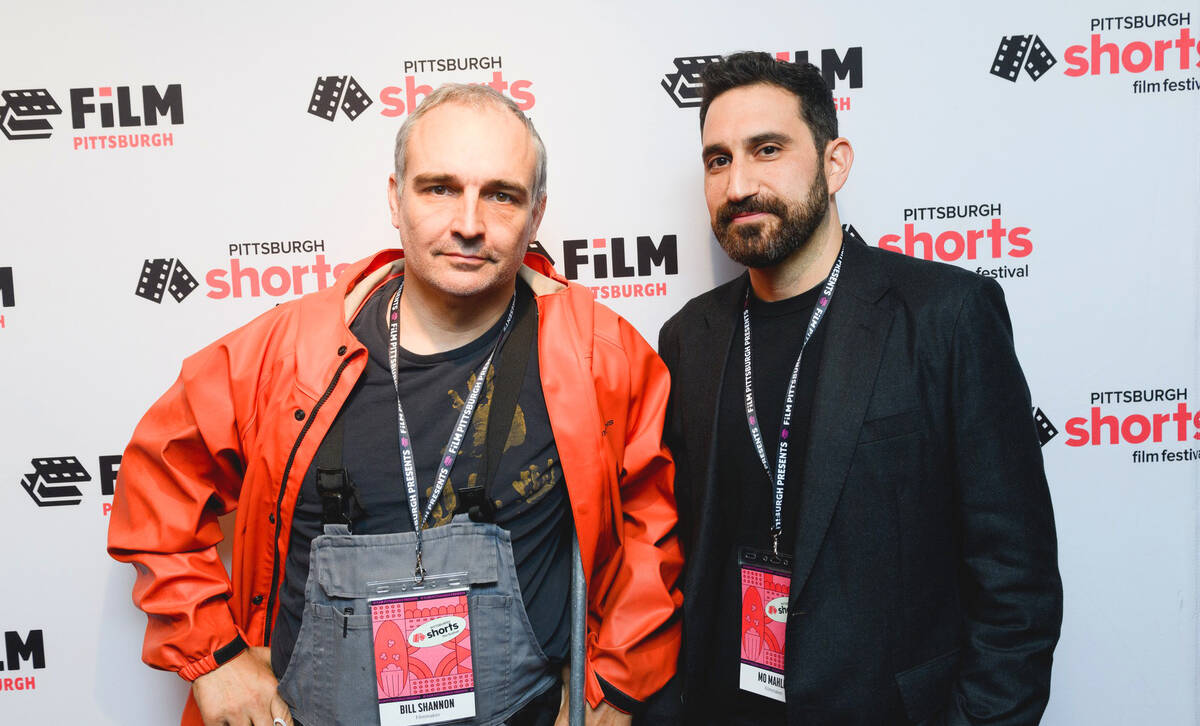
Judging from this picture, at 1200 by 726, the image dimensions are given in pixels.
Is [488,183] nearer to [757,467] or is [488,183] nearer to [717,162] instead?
[717,162]

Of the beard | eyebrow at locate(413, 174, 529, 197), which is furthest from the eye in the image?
eyebrow at locate(413, 174, 529, 197)

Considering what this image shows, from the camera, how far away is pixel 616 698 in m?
1.49

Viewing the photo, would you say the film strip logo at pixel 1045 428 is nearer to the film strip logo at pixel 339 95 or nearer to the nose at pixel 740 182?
the nose at pixel 740 182

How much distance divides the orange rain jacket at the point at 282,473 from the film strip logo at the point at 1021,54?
133cm

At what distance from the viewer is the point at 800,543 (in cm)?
135

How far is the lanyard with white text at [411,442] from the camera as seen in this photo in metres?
1.40

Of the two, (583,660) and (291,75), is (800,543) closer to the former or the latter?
(583,660)

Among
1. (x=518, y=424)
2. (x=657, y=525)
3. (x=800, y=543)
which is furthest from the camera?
(x=657, y=525)

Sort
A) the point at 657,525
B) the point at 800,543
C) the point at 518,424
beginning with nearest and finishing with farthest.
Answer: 1. the point at 800,543
2. the point at 518,424
3. the point at 657,525

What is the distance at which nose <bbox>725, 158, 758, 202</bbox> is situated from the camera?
151 cm

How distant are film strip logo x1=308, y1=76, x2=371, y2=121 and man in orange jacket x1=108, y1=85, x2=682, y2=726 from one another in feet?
1.69

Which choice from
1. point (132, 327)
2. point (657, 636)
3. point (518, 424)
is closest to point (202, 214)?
point (132, 327)

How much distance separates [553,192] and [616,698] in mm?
1267

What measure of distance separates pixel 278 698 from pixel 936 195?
2.02 m
